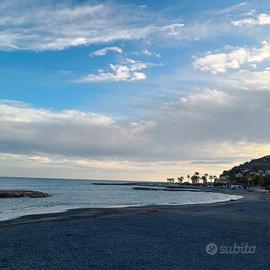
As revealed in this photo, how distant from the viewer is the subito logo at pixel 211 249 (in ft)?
50.5

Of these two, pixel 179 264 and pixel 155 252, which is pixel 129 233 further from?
pixel 179 264

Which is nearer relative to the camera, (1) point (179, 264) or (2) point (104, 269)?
(2) point (104, 269)

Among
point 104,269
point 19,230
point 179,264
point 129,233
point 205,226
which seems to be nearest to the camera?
point 104,269

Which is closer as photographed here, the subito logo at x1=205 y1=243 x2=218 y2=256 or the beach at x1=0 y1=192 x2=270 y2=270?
the beach at x1=0 y1=192 x2=270 y2=270

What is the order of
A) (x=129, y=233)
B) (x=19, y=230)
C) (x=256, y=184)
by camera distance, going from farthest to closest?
(x=256, y=184)
(x=19, y=230)
(x=129, y=233)

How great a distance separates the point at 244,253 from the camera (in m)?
15.4

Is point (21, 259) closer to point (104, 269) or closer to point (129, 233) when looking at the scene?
point (104, 269)

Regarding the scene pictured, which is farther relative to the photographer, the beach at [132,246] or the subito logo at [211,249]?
the subito logo at [211,249]

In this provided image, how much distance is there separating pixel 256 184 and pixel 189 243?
17948cm

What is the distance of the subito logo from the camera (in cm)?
1540

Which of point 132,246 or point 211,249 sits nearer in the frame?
point 211,249

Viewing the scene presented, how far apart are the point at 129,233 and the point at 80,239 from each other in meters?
3.11

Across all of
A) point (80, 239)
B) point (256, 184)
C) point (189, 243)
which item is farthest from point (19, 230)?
point (256, 184)

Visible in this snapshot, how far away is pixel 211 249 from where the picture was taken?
53.0 feet
